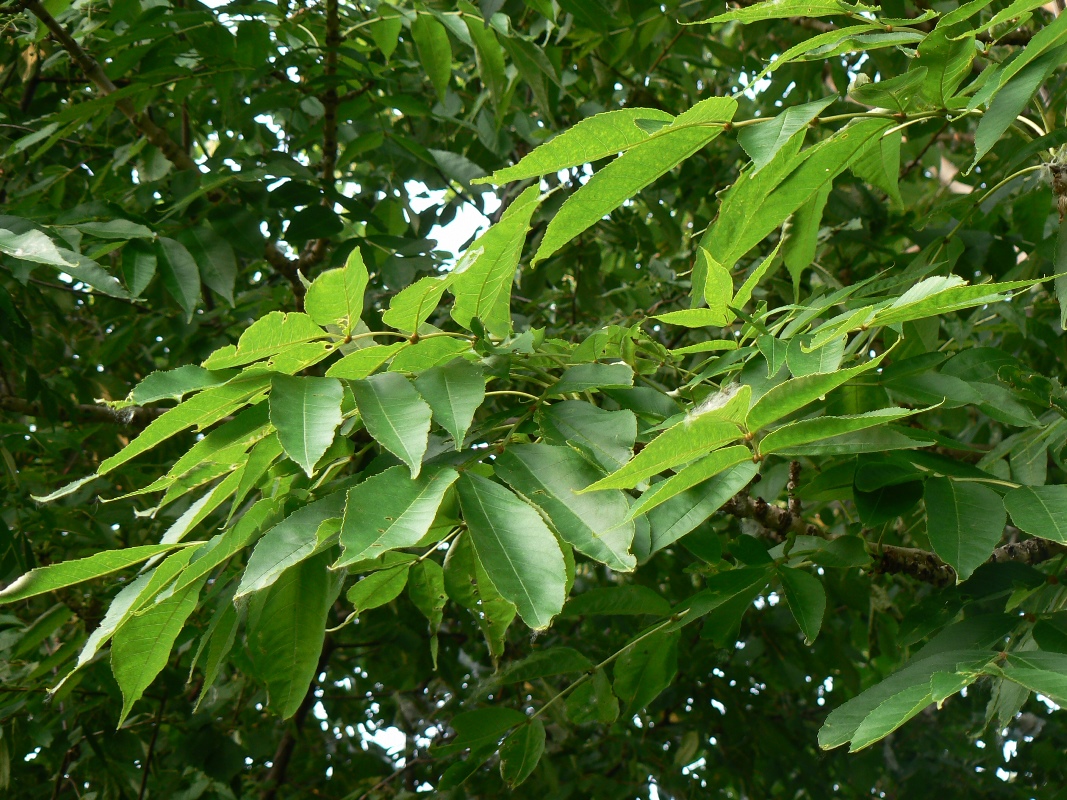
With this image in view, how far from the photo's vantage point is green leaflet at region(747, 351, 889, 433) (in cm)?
67

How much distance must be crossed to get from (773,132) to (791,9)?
0.15 meters

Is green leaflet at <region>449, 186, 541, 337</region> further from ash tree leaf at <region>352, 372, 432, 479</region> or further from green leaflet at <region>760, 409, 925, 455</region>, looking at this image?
green leaflet at <region>760, 409, 925, 455</region>

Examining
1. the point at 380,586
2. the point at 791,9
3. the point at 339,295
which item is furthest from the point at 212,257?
the point at 791,9

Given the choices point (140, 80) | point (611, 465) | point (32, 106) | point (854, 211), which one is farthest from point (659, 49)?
point (611, 465)

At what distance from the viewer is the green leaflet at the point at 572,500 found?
677mm

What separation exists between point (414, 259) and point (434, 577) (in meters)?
1.02

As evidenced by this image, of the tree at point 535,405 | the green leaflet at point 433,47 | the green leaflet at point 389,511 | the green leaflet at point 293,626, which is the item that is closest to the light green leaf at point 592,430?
the tree at point 535,405

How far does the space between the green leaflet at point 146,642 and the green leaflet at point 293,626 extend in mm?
61

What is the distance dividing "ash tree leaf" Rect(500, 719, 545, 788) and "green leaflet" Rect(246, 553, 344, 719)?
1.46ft

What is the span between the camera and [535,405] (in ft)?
2.87

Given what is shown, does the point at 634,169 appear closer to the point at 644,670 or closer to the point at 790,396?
the point at 790,396

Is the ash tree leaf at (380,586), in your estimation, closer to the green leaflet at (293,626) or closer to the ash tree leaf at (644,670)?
the green leaflet at (293,626)

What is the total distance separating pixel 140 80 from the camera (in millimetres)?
1721

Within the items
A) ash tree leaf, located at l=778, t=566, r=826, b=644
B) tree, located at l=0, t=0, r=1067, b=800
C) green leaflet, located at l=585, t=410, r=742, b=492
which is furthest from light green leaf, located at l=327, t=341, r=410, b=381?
ash tree leaf, located at l=778, t=566, r=826, b=644
